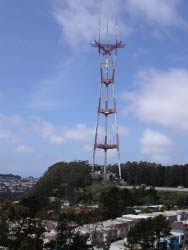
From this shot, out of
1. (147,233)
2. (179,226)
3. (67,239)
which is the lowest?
(67,239)

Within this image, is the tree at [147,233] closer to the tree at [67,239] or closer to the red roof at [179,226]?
the tree at [67,239]

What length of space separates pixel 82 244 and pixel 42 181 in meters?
28.3

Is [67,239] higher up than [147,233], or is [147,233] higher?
[147,233]

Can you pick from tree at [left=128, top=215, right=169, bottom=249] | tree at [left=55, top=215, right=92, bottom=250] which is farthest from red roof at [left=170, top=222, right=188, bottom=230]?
tree at [left=55, top=215, right=92, bottom=250]

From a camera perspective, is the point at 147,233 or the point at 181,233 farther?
the point at 181,233

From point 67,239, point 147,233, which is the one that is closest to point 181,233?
point 147,233

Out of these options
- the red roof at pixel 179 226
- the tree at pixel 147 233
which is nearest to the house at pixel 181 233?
the red roof at pixel 179 226

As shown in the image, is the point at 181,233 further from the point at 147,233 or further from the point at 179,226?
the point at 147,233

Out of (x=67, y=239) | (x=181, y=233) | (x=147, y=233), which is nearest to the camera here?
(x=67, y=239)

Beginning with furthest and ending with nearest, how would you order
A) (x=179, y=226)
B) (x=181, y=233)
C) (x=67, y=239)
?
(x=179, y=226), (x=181, y=233), (x=67, y=239)

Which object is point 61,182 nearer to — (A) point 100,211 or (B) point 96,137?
(B) point 96,137

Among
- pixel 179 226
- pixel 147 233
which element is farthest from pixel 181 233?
pixel 147 233

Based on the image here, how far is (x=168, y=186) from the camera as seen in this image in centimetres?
5075

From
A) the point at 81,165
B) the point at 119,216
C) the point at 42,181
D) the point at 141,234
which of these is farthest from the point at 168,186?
the point at 141,234
